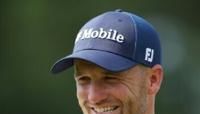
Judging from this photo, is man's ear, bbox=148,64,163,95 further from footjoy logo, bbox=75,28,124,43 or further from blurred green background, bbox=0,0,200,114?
blurred green background, bbox=0,0,200,114

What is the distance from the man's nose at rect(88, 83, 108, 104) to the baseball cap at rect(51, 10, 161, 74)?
0.09 meters

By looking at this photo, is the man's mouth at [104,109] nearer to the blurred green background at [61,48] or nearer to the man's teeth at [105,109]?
the man's teeth at [105,109]

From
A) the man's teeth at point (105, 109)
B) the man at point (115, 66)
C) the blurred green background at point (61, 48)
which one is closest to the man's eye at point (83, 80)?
the man at point (115, 66)

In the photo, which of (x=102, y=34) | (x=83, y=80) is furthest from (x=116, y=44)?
(x=83, y=80)

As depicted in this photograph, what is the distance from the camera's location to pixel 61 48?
6668 millimetres

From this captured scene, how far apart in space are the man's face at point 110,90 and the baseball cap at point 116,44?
4 centimetres

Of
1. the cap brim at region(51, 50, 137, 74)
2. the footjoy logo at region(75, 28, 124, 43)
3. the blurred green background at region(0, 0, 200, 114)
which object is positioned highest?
the footjoy logo at region(75, 28, 124, 43)

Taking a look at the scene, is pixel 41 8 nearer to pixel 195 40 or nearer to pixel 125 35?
pixel 195 40

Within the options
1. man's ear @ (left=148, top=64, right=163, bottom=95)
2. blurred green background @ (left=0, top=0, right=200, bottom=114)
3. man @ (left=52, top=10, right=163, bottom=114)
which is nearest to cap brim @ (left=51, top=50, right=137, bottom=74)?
man @ (left=52, top=10, right=163, bottom=114)

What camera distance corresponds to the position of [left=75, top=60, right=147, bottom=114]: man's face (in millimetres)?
2357

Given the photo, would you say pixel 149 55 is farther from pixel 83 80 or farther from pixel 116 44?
pixel 83 80

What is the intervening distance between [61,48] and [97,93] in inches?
171

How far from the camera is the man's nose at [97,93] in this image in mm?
2350

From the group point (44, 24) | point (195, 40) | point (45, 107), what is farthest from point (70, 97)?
point (195, 40)
